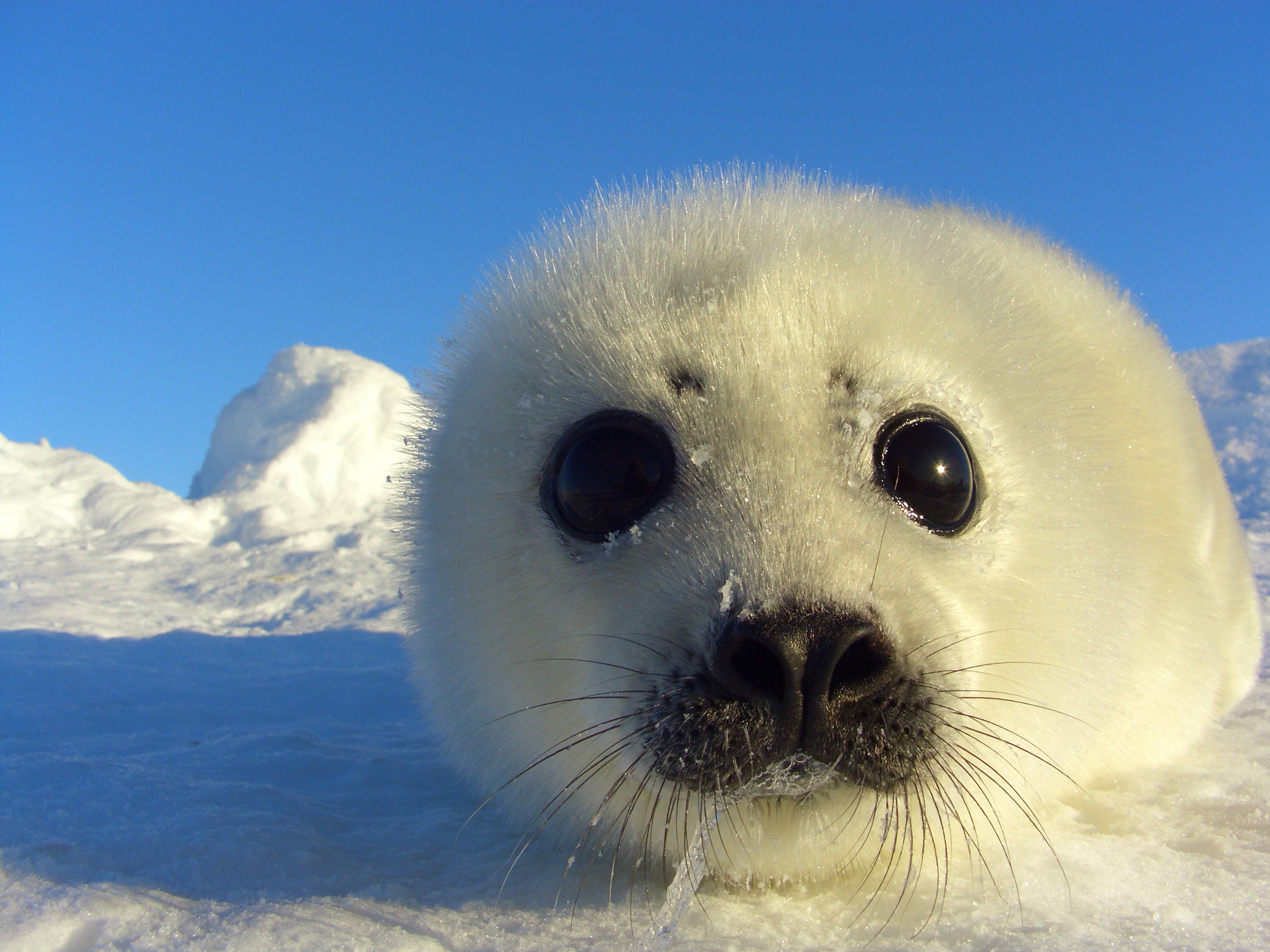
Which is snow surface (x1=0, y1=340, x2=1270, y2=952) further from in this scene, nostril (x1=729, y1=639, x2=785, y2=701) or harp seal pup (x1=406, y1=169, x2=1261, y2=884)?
nostril (x1=729, y1=639, x2=785, y2=701)

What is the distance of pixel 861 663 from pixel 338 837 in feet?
4.59

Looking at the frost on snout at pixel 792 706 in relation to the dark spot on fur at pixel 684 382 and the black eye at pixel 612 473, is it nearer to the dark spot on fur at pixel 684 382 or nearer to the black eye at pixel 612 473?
the black eye at pixel 612 473

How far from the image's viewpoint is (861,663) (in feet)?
4.85

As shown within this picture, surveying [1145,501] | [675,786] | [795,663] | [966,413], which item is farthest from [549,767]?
[1145,501]

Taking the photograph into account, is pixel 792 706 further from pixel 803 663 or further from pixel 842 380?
pixel 842 380

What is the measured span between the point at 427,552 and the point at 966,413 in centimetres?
150

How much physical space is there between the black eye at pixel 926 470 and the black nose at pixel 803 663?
42 centimetres

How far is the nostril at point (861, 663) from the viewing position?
1467mm

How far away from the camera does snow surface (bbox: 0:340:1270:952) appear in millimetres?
1543

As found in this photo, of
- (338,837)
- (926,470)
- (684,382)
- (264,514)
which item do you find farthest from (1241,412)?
(264,514)

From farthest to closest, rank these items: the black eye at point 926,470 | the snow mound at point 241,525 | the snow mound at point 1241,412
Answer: the snow mound at point 1241,412, the snow mound at point 241,525, the black eye at point 926,470

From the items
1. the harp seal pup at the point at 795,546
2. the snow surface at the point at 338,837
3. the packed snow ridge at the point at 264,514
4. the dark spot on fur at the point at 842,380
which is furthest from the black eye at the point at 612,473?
the packed snow ridge at the point at 264,514

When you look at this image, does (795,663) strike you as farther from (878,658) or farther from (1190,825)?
(1190,825)

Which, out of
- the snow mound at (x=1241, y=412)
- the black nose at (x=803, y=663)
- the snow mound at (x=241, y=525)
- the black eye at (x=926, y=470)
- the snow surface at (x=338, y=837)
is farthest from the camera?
the snow mound at (x=1241, y=412)
